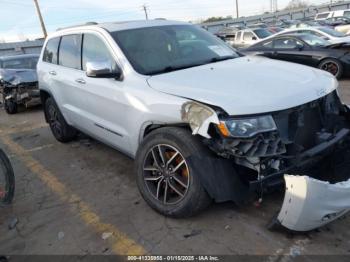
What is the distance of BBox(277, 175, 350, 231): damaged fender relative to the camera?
256cm

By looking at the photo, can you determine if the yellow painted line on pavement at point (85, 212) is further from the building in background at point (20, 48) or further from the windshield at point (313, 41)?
the building in background at point (20, 48)

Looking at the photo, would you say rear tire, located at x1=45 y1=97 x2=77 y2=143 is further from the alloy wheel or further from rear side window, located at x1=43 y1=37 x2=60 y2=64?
the alloy wheel

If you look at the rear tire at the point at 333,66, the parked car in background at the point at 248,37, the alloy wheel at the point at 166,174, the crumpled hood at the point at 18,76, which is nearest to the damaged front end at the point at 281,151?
the alloy wheel at the point at 166,174

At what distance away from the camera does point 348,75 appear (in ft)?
31.7

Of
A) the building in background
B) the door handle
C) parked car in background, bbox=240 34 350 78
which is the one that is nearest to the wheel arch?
the door handle

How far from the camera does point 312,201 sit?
2.59 metres

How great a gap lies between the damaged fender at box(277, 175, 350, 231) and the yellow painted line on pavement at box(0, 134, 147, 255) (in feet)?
4.09

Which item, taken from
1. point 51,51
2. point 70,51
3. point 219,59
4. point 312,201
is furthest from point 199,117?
point 51,51

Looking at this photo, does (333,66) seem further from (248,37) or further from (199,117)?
(199,117)

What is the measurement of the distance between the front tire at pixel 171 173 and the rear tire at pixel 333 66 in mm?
7662

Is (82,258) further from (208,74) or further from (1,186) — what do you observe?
(208,74)

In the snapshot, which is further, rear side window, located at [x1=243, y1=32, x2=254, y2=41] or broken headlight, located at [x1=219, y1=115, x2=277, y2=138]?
rear side window, located at [x1=243, y1=32, x2=254, y2=41]

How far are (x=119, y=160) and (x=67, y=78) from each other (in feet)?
4.34

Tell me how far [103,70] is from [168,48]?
0.84m
